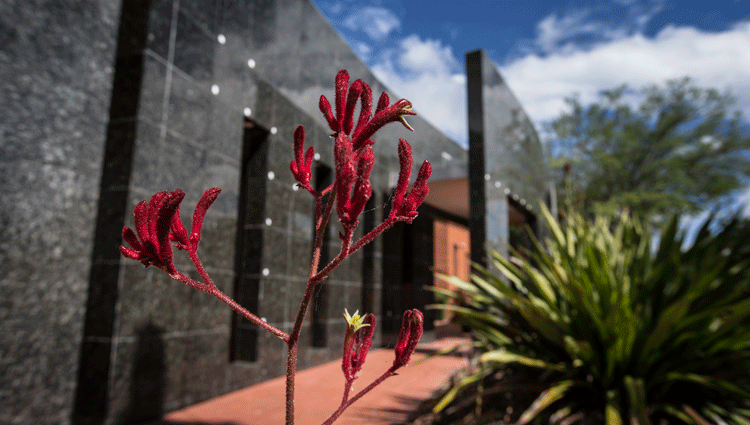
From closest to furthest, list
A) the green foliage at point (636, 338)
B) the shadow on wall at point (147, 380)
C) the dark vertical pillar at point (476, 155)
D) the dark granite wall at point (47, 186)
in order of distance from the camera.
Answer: the green foliage at point (636, 338) → the dark granite wall at point (47, 186) → the shadow on wall at point (147, 380) → the dark vertical pillar at point (476, 155)

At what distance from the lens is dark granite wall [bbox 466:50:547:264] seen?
4980mm

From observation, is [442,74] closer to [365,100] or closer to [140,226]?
[365,100]

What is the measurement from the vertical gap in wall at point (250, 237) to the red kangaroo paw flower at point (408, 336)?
3.66m

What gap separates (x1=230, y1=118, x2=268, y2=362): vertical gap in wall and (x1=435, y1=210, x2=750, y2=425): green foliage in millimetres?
2100

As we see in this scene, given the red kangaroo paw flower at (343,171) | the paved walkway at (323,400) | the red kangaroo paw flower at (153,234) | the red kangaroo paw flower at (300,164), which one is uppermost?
the red kangaroo paw flower at (300,164)

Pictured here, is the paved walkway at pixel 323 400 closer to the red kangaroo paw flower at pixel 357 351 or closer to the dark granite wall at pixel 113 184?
the dark granite wall at pixel 113 184

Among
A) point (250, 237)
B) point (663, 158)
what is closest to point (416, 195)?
point (250, 237)

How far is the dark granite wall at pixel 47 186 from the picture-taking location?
230cm

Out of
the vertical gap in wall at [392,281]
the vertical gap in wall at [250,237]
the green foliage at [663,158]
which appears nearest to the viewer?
the vertical gap in wall at [250,237]

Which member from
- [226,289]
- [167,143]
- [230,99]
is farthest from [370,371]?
[230,99]

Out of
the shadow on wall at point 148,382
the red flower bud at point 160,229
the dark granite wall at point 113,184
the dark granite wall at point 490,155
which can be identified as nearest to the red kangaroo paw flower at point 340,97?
the red flower bud at point 160,229

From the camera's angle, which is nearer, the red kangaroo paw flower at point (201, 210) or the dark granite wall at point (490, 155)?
the red kangaroo paw flower at point (201, 210)

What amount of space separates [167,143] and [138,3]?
0.94m

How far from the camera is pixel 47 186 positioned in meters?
2.49
